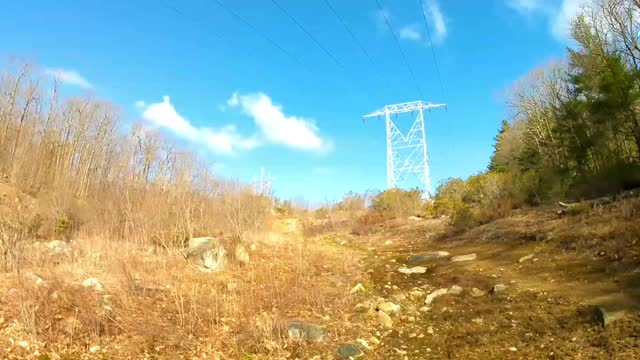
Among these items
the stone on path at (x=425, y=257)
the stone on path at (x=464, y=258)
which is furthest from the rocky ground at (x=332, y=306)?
the stone on path at (x=425, y=257)

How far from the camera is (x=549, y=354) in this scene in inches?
192

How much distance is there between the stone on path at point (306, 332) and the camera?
607cm

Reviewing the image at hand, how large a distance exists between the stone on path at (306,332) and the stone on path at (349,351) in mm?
381

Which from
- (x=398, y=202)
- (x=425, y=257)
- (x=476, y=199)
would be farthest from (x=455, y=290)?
(x=398, y=202)

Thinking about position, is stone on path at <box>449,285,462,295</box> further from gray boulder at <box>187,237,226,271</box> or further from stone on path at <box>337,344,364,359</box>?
gray boulder at <box>187,237,226,271</box>

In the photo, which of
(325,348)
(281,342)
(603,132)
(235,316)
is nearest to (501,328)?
(325,348)

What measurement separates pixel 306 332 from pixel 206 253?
484 cm

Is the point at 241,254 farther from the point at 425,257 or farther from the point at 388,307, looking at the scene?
the point at 425,257

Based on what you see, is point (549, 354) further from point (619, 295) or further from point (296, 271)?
point (296, 271)

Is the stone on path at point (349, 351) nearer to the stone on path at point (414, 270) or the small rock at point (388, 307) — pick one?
the small rock at point (388, 307)

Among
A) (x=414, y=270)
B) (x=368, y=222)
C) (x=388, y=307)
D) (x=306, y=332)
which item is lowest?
(x=306, y=332)

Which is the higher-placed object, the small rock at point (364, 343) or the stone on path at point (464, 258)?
the stone on path at point (464, 258)

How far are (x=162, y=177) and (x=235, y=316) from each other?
32.4ft

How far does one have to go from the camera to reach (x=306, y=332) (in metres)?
6.20
